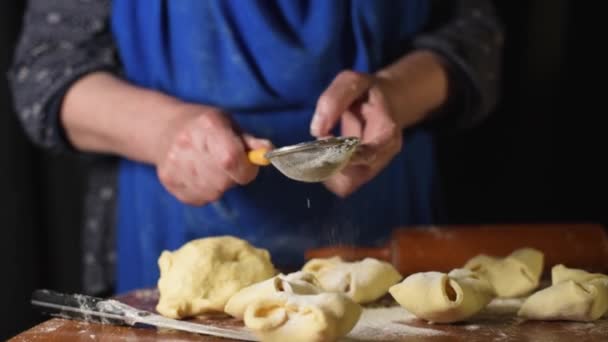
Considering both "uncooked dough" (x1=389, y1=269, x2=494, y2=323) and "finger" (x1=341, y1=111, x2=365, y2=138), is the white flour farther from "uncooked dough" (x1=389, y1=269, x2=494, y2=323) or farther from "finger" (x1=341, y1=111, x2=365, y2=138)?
"finger" (x1=341, y1=111, x2=365, y2=138)

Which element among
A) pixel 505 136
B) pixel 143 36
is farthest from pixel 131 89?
pixel 505 136

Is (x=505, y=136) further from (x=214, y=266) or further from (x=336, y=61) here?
(x=214, y=266)

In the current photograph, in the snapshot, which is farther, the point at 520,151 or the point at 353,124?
the point at 520,151

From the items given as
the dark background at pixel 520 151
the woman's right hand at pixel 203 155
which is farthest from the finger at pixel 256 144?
the dark background at pixel 520 151

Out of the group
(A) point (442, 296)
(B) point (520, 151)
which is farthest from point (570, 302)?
Answer: (B) point (520, 151)

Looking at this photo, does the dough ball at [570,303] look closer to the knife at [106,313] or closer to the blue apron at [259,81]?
the knife at [106,313]

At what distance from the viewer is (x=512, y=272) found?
41.3 inches

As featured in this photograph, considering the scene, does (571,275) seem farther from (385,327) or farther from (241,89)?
(241,89)

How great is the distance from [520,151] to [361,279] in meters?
0.96

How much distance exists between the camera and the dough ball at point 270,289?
0.90 m

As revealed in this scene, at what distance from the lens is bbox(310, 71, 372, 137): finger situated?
1.10 meters

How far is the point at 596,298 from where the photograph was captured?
92cm

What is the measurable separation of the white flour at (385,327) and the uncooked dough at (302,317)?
0.16 feet

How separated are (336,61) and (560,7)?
2.15 feet
